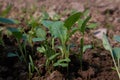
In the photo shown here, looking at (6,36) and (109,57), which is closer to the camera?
(109,57)

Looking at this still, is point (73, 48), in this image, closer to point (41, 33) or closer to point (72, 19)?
point (41, 33)

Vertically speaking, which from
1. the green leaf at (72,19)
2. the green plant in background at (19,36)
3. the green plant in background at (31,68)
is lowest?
the green plant in background at (31,68)

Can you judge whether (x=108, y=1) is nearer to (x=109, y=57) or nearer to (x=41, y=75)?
(x=109, y=57)

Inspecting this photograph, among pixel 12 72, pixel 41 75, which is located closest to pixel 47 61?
pixel 41 75

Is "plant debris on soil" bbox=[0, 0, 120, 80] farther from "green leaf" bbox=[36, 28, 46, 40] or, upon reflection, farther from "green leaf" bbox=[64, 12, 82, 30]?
"green leaf" bbox=[64, 12, 82, 30]

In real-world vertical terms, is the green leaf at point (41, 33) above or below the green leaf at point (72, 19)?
below

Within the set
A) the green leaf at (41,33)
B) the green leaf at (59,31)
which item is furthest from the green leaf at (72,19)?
the green leaf at (41,33)

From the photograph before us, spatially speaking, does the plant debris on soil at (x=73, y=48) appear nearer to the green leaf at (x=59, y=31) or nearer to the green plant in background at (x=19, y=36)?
the green plant in background at (x=19, y=36)

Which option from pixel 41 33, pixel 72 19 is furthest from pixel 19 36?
pixel 72 19
